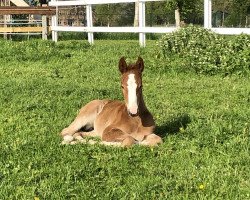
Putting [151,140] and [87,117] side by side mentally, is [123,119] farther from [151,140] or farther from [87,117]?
[87,117]

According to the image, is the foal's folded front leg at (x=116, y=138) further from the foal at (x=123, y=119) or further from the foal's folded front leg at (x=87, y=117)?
the foal's folded front leg at (x=87, y=117)

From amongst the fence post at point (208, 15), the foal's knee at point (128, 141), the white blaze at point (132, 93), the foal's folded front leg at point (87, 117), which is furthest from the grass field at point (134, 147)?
the fence post at point (208, 15)

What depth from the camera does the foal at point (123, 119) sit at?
5.55 meters

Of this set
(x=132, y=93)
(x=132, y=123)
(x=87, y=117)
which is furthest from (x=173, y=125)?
(x=132, y=93)

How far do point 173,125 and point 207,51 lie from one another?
5.12 metres

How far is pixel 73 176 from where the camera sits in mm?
4895

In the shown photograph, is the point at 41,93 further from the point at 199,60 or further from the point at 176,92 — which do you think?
the point at 199,60

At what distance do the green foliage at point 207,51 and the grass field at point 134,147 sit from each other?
16.7 inches

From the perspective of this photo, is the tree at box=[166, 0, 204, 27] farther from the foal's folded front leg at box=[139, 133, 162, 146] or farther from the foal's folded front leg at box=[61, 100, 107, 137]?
the foal's folded front leg at box=[139, 133, 162, 146]

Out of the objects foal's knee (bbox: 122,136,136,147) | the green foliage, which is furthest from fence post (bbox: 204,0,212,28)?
foal's knee (bbox: 122,136,136,147)

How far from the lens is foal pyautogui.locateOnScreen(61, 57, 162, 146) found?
5.55 m

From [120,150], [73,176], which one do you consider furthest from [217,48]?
[73,176]

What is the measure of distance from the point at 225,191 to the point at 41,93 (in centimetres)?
535

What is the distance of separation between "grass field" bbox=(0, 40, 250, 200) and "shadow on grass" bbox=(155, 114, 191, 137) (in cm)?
1
